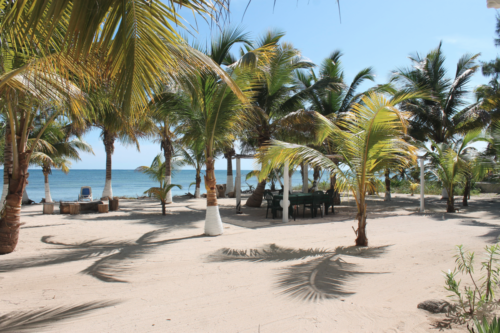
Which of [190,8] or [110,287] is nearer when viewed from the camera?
[190,8]

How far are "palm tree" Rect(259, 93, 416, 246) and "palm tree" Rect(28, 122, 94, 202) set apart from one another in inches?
522

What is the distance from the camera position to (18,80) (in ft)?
12.1

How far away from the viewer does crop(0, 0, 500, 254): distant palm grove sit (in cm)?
205

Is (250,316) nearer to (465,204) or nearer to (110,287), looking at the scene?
(110,287)

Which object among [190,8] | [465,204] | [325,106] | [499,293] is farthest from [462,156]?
[190,8]

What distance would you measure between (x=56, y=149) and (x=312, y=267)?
16.4 m

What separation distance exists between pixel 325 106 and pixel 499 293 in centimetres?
1222

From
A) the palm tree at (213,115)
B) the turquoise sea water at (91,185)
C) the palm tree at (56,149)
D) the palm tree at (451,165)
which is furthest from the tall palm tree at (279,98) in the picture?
the turquoise sea water at (91,185)

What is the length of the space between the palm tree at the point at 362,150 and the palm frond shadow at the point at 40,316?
3667mm

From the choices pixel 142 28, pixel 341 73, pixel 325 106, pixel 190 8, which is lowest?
pixel 142 28

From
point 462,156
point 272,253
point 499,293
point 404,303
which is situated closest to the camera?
point 404,303

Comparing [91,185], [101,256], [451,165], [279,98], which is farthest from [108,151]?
[91,185]

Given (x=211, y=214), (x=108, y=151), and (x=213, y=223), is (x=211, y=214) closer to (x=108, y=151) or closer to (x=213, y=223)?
(x=213, y=223)

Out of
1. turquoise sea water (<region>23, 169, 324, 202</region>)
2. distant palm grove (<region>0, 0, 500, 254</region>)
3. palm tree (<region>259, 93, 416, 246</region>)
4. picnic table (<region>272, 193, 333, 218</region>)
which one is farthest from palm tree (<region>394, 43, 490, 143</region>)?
turquoise sea water (<region>23, 169, 324, 202</region>)
